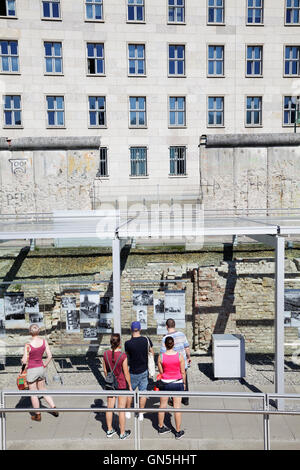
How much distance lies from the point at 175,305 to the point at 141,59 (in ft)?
64.3

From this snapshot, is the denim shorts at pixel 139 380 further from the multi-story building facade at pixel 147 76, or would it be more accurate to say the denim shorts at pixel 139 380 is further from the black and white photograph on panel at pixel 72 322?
the multi-story building facade at pixel 147 76

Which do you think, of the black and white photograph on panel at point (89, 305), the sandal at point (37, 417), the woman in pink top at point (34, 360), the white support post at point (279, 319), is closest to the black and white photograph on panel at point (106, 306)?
the black and white photograph on panel at point (89, 305)

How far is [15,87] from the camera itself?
942 inches

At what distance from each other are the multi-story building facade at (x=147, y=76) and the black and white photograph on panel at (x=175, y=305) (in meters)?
16.0

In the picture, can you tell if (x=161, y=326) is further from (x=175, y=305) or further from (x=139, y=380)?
(x=139, y=380)

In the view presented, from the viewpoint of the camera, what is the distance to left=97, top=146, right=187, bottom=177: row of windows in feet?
82.2

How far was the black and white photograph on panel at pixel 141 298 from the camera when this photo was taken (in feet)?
31.6

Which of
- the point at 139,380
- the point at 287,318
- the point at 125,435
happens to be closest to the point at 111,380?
the point at 139,380

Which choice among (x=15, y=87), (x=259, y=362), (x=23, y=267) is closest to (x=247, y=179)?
(x=259, y=362)

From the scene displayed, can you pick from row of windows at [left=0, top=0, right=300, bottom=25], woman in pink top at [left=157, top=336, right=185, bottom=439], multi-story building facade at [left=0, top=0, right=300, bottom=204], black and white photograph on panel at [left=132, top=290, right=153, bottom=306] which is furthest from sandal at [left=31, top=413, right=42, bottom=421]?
row of windows at [left=0, top=0, right=300, bottom=25]

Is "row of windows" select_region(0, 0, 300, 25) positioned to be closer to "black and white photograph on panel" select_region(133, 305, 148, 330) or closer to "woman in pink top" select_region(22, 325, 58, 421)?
"black and white photograph on panel" select_region(133, 305, 148, 330)

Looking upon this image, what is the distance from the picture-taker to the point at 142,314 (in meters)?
9.59

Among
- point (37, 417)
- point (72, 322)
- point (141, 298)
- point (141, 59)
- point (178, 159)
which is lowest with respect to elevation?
point (37, 417)

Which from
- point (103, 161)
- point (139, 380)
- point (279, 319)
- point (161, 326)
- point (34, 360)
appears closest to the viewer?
point (139, 380)
